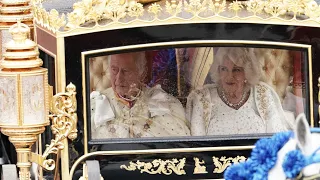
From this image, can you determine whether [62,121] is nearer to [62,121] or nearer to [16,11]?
[62,121]

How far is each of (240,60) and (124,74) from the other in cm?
53

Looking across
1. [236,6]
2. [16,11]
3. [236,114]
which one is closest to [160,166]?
[236,114]

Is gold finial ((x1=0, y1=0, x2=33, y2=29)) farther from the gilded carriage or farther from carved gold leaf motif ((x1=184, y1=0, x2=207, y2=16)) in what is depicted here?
carved gold leaf motif ((x1=184, y1=0, x2=207, y2=16))

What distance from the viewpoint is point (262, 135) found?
6.48 m

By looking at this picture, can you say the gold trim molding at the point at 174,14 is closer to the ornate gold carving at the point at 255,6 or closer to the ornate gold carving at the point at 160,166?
the ornate gold carving at the point at 255,6

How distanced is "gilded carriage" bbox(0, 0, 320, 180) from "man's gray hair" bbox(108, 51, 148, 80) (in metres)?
0.02

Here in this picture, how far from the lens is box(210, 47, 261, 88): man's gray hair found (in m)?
6.38

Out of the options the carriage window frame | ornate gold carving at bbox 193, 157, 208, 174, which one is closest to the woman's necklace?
the carriage window frame

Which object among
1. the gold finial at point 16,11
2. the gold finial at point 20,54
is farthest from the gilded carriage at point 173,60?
the gold finial at point 16,11

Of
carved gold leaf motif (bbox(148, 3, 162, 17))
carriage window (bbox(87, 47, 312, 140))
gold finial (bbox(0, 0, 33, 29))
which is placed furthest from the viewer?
gold finial (bbox(0, 0, 33, 29))

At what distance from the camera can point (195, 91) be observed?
640 centimetres

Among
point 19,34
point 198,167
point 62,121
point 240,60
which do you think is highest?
point 19,34

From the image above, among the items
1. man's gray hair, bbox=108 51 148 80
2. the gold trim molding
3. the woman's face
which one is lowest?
the woman's face

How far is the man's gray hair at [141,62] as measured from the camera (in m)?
6.32
